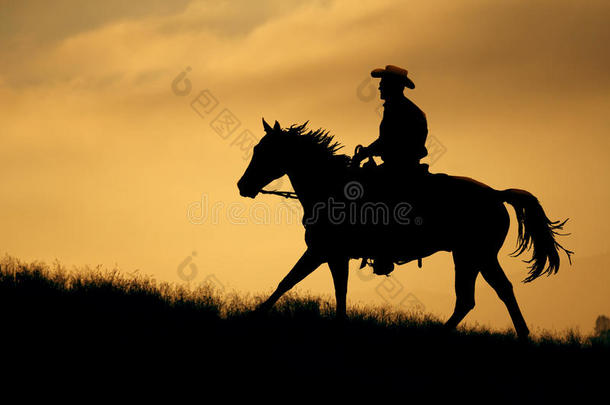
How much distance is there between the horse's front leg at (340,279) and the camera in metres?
8.97

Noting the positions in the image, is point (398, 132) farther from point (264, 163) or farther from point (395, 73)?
point (264, 163)

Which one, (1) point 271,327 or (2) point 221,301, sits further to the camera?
(2) point 221,301

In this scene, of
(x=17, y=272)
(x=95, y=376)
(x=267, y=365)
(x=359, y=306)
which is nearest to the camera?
(x=95, y=376)

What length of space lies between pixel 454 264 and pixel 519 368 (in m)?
1.91

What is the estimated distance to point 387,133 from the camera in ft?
30.3

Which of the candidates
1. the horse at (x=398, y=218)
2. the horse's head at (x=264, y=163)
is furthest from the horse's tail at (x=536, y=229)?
the horse's head at (x=264, y=163)

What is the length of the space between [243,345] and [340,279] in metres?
2.12

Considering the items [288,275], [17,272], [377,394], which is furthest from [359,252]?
[17,272]

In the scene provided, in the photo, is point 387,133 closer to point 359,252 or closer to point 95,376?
point 359,252

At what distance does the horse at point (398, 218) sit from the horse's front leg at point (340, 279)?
0.6 inches

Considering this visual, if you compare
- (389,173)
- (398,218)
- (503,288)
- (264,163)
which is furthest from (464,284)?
(264,163)

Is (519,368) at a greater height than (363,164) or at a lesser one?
lesser

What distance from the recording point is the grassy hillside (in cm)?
649

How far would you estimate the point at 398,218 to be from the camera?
9383 mm
